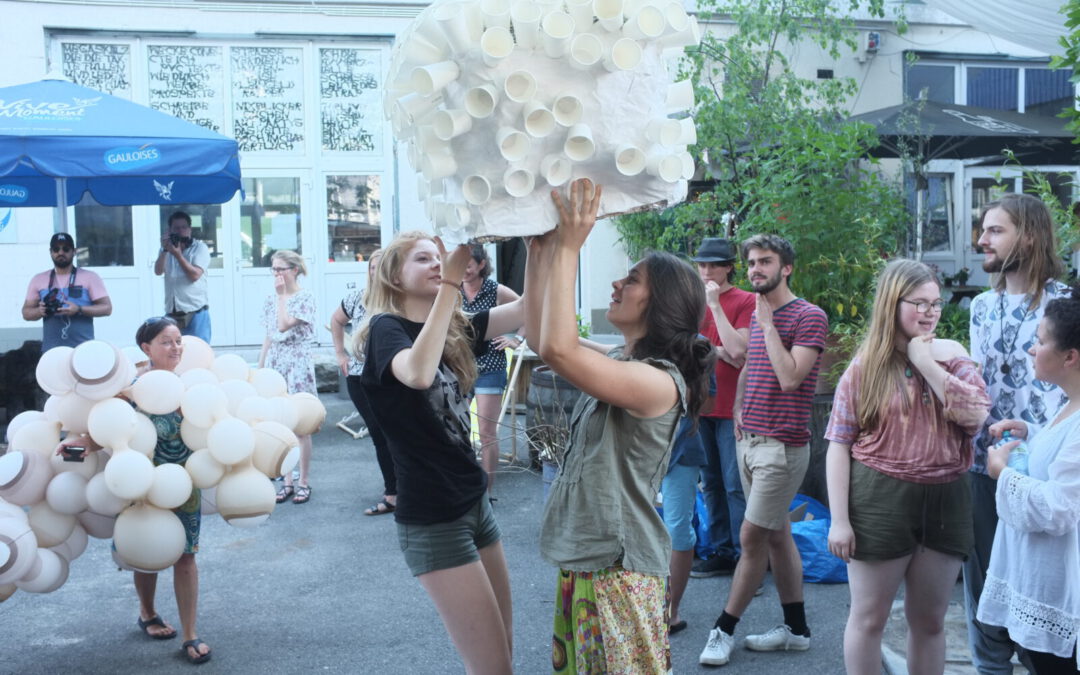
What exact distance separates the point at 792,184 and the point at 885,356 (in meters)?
3.60

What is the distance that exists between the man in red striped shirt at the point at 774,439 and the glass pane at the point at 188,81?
10629 millimetres

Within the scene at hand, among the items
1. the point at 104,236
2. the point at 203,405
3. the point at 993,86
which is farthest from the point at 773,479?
the point at 993,86

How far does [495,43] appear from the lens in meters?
2.01

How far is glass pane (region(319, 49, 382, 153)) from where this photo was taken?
13523 mm

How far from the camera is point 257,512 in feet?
13.3

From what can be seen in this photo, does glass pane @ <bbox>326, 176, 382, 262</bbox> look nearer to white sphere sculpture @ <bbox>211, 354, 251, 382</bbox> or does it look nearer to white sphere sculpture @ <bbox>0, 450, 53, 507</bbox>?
white sphere sculpture @ <bbox>211, 354, 251, 382</bbox>

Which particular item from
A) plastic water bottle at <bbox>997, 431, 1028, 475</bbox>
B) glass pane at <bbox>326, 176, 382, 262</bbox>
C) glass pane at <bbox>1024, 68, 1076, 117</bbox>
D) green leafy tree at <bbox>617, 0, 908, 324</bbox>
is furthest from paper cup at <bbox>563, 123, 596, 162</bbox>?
glass pane at <bbox>1024, 68, 1076, 117</bbox>

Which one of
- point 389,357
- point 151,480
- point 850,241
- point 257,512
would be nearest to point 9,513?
point 151,480

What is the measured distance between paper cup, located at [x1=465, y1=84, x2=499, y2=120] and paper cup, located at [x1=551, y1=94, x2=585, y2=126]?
0.13 metres

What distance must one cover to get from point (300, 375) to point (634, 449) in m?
5.30

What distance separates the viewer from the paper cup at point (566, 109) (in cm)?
208

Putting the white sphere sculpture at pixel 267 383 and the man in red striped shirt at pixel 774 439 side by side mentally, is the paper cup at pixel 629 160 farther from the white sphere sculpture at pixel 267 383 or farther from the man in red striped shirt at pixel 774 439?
the white sphere sculpture at pixel 267 383

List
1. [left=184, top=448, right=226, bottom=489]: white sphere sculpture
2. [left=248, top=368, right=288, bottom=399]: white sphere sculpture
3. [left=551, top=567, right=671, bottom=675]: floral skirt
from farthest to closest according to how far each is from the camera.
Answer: [left=248, top=368, right=288, bottom=399]: white sphere sculpture < [left=184, top=448, right=226, bottom=489]: white sphere sculpture < [left=551, top=567, right=671, bottom=675]: floral skirt

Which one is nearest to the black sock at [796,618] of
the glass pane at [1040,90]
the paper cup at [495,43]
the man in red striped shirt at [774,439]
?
the man in red striped shirt at [774,439]
